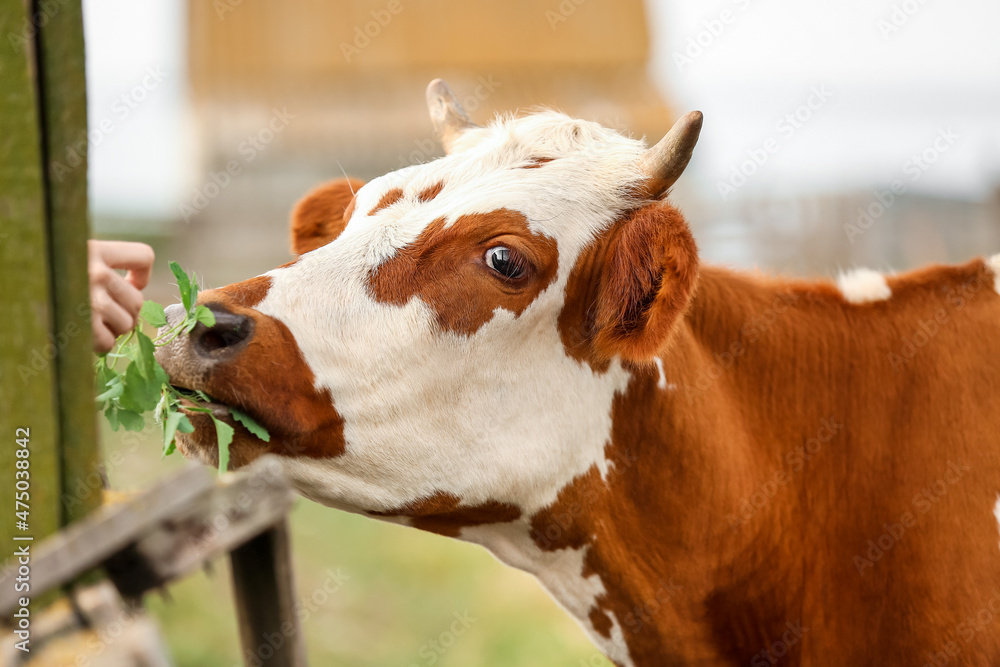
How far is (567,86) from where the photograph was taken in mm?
18875

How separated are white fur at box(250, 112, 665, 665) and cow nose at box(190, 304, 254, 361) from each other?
10 centimetres

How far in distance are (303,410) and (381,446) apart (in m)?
0.26

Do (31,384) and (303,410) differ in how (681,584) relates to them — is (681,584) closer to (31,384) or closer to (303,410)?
(303,410)

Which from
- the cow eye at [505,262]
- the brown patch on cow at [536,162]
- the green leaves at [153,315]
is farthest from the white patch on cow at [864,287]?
the green leaves at [153,315]

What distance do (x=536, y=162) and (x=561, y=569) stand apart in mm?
1297

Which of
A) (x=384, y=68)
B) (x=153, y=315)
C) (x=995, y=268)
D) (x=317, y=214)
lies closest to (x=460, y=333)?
(x=153, y=315)

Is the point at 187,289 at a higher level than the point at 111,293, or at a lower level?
higher

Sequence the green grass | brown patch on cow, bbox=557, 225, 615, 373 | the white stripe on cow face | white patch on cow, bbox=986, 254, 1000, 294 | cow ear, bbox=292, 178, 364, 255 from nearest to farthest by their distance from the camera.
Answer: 1. the white stripe on cow face
2. brown patch on cow, bbox=557, 225, 615, 373
3. white patch on cow, bbox=986, 254, 1000, 294
4. cow ear, bbox=292, 178, 364, 255
5. the green grass

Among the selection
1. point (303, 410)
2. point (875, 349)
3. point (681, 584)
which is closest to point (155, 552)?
point (303, 410)

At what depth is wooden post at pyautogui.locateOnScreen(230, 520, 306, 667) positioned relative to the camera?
6.29 feet

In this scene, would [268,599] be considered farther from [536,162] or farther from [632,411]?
[536,162]

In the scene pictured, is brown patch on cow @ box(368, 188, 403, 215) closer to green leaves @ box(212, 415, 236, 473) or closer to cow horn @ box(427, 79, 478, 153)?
cow horn @ box(427, 79, 478, 153)

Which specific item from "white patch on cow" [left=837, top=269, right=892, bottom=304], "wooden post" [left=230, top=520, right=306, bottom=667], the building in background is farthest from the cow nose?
the building in background

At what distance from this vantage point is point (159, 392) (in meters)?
2.17
